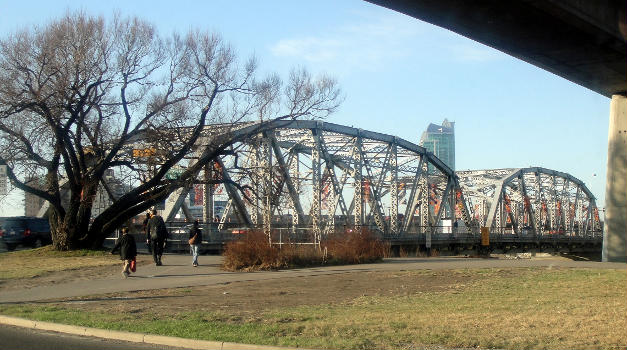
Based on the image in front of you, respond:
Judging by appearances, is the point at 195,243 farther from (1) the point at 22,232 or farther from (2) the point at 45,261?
(1) the point at 22,232

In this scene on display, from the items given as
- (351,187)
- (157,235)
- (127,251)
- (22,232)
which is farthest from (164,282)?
(351,187)

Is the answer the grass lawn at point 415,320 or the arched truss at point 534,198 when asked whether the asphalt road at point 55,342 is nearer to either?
the grass lawn at point 415,320

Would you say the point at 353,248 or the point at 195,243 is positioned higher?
the point at 195,243

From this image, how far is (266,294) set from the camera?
16016 millimetres

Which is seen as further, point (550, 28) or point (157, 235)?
point (157, 235)

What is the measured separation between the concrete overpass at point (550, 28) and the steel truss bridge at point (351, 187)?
1147 cm

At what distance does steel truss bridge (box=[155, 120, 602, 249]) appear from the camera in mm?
32719

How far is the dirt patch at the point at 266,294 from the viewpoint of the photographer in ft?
44.9

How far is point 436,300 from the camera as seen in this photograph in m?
14.5

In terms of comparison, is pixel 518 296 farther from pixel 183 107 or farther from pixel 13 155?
pixel 13 155

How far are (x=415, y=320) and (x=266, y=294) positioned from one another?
5.43m

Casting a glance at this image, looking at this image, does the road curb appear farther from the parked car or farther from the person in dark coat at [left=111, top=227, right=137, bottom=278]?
the parked car

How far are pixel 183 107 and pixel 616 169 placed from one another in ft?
63.3

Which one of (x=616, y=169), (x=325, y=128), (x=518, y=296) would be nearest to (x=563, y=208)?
(x=325, y=128)
